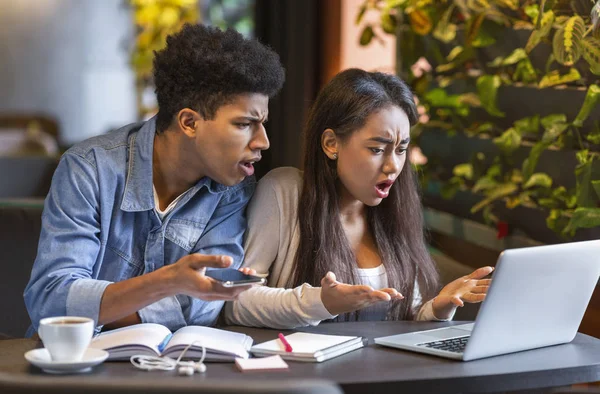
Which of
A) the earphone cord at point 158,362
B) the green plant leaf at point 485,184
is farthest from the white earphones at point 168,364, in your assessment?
the green plant leaf at point 485,184

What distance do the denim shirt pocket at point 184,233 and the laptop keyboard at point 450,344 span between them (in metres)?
0.58

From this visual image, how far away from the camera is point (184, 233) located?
6.91 feet

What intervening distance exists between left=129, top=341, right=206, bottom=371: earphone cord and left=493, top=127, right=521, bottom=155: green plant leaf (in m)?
1.48

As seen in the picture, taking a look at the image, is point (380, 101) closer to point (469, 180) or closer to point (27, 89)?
point (469, 180)

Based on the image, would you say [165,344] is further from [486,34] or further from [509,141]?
[486,34]

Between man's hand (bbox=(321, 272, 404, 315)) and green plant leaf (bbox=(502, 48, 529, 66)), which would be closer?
man's hand (bbox=(321, 272, 404, 315))

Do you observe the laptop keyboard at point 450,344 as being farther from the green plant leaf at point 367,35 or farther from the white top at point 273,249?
the green plant leaf at point 367,35

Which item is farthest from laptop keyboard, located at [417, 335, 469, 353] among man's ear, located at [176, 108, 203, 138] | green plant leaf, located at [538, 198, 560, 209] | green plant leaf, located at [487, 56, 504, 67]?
green plant leaf, located at [487, 56, 504, 67]

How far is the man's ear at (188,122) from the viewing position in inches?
82.0

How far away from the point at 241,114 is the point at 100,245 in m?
0.42

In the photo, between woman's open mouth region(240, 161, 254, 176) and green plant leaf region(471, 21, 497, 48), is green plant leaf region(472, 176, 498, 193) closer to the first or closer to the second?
green plant leaf region(471, 21, 497, 48)

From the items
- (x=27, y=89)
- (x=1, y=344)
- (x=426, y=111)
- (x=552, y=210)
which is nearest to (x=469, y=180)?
(x=426, y=111)

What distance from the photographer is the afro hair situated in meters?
2.04

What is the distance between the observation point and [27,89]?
19.4ft
